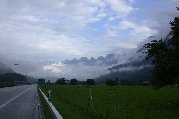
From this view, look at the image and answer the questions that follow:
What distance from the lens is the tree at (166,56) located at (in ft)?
119

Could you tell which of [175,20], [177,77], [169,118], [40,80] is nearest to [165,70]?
[177,77]

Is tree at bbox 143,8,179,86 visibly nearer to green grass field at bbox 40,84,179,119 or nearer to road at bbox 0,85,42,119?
green grass field at bbox 40,84,179,119

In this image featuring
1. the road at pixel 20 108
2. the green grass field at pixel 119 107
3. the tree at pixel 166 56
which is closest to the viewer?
the road at pixel 20 108

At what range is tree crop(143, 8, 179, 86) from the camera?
36156mm

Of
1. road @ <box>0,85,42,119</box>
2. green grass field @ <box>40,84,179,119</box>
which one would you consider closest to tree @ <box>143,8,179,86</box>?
green grass field @ <box>40,84,179,119</box>

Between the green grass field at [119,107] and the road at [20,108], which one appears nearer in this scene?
the road at [20,108]

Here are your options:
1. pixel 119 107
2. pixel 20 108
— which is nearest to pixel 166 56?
pixel 119 107

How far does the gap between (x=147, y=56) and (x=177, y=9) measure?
5.40 metres

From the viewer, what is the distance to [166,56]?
123ft

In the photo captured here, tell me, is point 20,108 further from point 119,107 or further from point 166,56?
point 166,56

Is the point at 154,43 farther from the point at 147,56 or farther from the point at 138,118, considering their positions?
the point at 138,118

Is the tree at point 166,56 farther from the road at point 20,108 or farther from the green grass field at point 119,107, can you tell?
the road at point 20,108

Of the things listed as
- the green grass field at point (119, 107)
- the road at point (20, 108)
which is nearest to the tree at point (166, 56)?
the green grass field at point (119, 107)

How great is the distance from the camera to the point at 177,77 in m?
36.9
